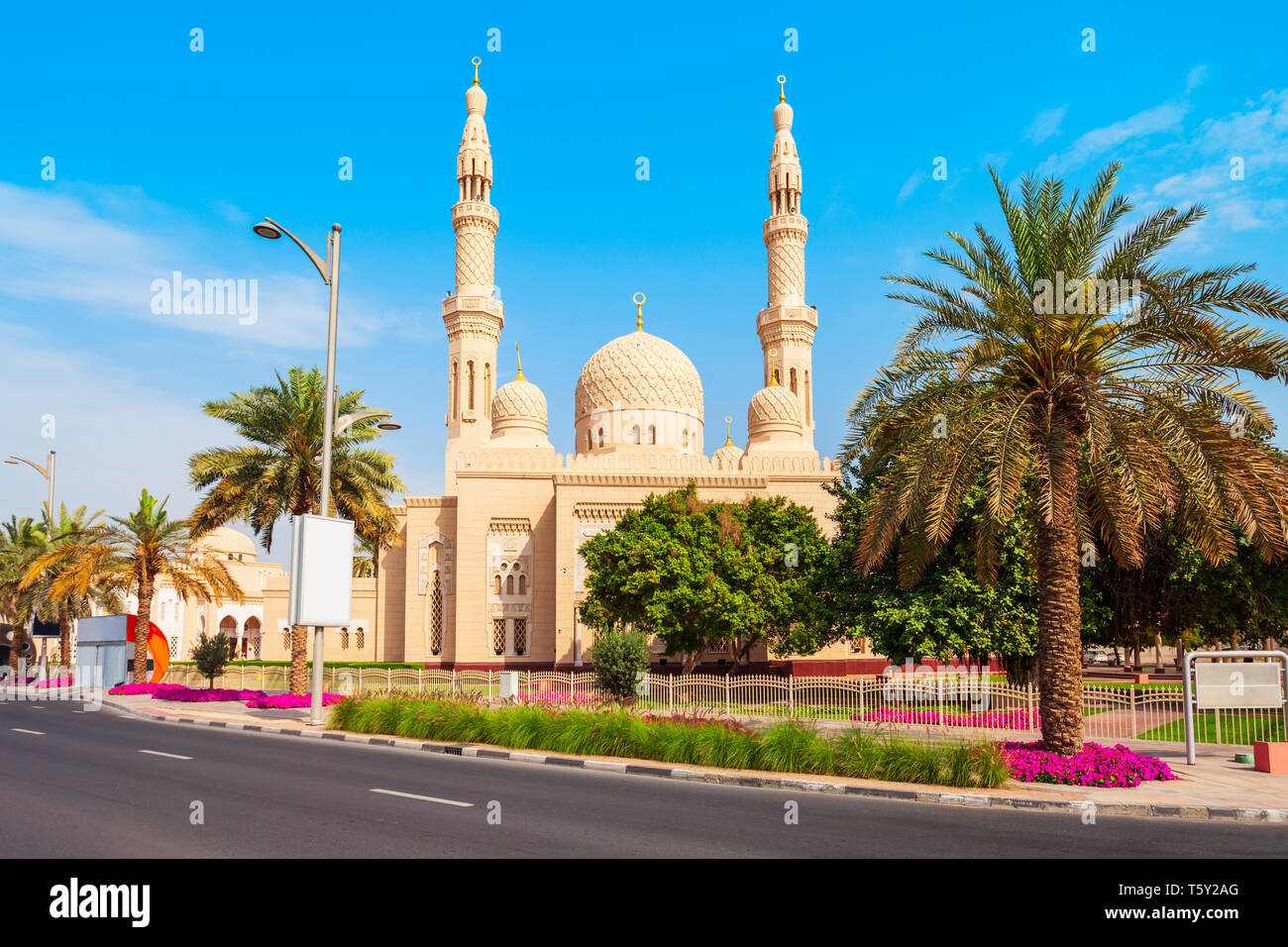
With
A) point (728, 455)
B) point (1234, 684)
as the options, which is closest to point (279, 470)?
point (1234, 684)

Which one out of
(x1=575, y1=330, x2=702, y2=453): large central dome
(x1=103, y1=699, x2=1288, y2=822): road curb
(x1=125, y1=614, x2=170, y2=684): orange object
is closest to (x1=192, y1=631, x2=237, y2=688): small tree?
(x1=125, y1=614, x2=170, y2=684): orange object

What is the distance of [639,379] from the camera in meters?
45.4

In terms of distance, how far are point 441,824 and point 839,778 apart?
5.76m

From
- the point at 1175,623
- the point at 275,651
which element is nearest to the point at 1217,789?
the point at 1175,623

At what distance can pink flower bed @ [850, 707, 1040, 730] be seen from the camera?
59.4 ft

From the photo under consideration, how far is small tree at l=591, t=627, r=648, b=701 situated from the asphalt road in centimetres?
963

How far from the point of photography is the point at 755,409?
43.6m

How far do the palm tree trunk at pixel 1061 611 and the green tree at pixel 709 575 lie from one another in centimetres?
1574

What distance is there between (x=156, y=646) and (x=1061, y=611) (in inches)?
1091

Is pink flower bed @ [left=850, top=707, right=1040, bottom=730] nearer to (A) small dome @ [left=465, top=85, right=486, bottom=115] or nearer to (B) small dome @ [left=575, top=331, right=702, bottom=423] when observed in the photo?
(B) small dome @ [left=575, top=331, right=702, bottom=423]

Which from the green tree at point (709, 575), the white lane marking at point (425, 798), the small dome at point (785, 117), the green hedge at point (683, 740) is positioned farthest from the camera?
the small dome at point (785, 117)

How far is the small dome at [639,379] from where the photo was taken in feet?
149

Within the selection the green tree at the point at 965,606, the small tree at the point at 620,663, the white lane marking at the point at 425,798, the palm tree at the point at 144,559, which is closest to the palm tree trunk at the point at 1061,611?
the white lane marking at the point at 425,798

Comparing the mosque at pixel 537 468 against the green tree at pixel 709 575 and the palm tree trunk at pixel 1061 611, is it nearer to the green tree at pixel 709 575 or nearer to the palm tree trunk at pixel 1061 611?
the green tree at pixel 709 575
